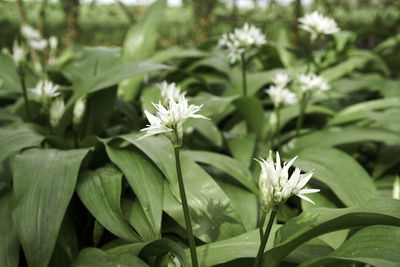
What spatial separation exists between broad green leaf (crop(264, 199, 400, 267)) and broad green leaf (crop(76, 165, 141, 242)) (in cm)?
49

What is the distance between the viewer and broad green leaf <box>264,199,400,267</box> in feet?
3.67

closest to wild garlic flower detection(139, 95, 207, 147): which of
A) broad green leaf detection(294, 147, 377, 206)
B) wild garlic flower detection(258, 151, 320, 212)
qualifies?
wild garlic flower detection(258, 151, 320, 212)

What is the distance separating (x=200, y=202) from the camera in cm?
150

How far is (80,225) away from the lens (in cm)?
172

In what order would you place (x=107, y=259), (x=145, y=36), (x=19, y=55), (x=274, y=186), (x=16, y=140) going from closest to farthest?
(x=274, y=186)
(x=107, y=259)
(x=16, y=140)
(x=19, y=55)
(x=145, y=36)

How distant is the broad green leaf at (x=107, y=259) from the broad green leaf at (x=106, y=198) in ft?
0.27

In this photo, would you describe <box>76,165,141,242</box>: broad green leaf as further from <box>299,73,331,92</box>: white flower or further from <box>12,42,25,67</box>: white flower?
<box>299,73,331,92</box>: white flower

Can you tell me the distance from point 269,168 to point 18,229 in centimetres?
83

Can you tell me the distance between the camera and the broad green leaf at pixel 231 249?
1295 millimetres

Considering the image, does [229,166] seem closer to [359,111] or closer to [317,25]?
[317,25]

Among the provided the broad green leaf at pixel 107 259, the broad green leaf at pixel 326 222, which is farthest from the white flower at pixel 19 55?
the broad green leaf at pixel 326 222

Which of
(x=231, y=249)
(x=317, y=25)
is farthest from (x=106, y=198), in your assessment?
(x=317, y=25)

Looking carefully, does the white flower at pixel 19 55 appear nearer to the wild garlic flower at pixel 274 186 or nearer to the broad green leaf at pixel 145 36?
the broad green leaf at pixel 145 36

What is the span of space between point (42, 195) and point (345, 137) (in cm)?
151
